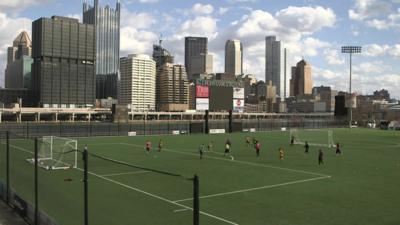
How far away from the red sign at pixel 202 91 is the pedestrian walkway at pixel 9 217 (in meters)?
71.5

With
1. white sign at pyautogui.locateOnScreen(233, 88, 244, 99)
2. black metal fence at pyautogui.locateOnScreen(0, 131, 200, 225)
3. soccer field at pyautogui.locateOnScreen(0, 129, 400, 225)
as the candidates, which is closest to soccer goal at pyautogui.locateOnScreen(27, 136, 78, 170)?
black metal fence at pyautogui.locateOnScreen(0, 131, 200, 225)

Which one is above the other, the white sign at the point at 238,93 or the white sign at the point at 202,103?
the white sign at the point at 238,93

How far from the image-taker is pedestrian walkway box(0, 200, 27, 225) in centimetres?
1427

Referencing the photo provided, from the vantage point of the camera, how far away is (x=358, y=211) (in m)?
18.6

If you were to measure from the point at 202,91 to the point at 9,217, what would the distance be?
74.1 m

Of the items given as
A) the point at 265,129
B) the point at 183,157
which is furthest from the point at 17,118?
the point at 183,157

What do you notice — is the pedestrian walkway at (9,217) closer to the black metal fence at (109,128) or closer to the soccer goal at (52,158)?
the soccer goal at (52,158)

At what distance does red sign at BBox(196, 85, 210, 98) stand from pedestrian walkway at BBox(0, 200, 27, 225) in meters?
71.5

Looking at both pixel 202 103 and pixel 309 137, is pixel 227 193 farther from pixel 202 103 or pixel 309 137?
pixel 202 103

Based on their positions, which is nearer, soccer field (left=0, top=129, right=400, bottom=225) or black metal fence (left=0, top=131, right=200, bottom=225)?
black metal fence (left=0, top=131, right=200, bottom=225)

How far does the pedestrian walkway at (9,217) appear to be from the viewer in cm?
1427

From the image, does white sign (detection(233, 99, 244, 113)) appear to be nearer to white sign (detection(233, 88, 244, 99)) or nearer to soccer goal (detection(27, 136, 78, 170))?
white sign (detection(233, 88, 244, 99))

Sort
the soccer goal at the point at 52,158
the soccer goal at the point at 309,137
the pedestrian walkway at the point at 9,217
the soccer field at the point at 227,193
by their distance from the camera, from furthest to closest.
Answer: the soccer goal at the point at 309,137 → the soccer goal at the point at 52,158 → the soccer field at the point at 227,193 → the pedestrian walkway at the point at 9,217

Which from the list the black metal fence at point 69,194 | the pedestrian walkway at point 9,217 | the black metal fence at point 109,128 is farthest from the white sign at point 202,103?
the pedestrian walkway at point 9,217
